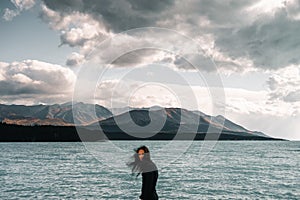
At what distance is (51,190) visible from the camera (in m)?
37.2

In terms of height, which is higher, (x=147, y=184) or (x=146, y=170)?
(x=146, y=170)

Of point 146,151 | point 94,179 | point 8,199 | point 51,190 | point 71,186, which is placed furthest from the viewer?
point 94,179

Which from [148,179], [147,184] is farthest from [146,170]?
[147,184]

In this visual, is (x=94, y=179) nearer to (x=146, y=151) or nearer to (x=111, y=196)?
(x=111, y=196)

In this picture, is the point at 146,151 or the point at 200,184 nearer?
the point at 146,151

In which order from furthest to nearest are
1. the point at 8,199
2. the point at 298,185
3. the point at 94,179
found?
the point at 94,179, the point at 298,185, the point at 8,199

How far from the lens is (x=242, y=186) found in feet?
134

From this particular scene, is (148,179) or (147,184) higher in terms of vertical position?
(148,179)

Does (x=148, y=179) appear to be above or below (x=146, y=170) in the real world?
below

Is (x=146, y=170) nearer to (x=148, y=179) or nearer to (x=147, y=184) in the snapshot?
(x=148, y=179)

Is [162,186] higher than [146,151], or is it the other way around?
[146,151]

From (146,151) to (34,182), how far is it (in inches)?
1477

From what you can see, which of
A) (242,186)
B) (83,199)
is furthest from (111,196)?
(242,186)

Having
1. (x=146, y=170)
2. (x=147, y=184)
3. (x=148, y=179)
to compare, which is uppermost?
(x=146, y=170)
